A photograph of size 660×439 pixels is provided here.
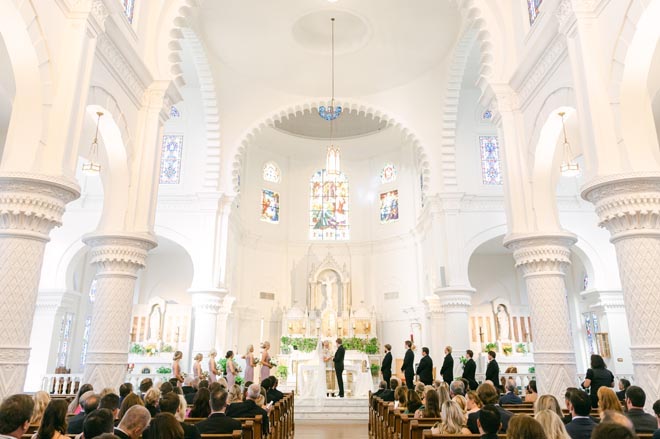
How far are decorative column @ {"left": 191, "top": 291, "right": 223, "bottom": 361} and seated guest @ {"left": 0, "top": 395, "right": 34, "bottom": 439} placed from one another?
40.0ft

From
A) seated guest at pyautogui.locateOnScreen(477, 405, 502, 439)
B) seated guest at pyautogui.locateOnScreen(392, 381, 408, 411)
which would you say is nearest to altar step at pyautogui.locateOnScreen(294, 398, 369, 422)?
seated guest at pyautogui.locateOnScreen(392, 381, 408, 411)

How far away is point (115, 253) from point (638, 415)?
306 inches

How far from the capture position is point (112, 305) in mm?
8438

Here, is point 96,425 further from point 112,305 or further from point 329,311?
point 329,311

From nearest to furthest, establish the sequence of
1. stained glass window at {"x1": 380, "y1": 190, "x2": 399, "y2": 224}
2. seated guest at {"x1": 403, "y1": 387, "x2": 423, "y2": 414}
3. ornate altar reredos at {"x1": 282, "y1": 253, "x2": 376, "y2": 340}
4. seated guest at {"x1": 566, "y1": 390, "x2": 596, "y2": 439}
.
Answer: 1. seated guest at {"x1": 566, "y1": 390, "x2": 596, "y2": 439}
2. seated guest at {"x1": 403, "y1": 387, "x2": 423, "y2": 414}
3. ornate altar reredos at {"x1": 282, "y1": 253, "x2": 376, "y2": 340}
4. stained glass window at {"x1": 380, "y1": 190, "x2": 399, "y2": 224}

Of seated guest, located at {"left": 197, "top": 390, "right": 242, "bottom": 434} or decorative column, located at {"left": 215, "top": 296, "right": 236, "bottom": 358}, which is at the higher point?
decorative column, located at {"left": 215, "top": 296, "right": 236, "bottom": 358}

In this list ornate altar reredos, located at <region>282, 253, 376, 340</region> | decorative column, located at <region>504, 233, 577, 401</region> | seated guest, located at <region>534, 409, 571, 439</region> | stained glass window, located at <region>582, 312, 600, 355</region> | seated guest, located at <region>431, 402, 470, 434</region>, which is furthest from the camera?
ornate altar reredos, located at <region>282, 253, 376, 340</region>

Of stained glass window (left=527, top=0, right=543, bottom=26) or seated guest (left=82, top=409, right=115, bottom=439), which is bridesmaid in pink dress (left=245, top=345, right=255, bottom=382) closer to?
seated guest (left=82, top=409, right=115, bottom=439)

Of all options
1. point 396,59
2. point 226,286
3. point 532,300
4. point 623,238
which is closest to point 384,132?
point 396,59

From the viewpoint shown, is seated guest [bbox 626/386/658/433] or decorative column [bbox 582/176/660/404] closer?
seated guest [bbox 626/386/658/433]

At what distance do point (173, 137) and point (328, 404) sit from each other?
466 inches

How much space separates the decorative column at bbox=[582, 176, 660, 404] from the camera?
5820 mm

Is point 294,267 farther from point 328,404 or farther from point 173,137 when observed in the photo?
point 328,404

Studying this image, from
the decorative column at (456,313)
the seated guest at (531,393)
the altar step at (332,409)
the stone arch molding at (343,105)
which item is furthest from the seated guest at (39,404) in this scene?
the stone arch molding at (343,105)
